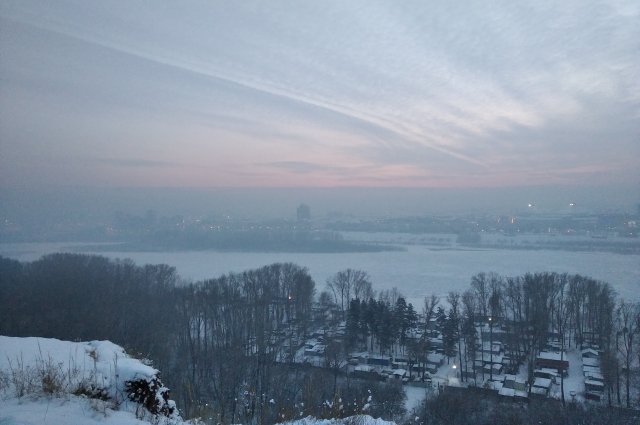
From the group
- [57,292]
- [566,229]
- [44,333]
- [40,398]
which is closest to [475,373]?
[40,398]

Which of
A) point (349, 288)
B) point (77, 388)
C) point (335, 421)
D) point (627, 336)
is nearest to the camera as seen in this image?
point (77, 388)

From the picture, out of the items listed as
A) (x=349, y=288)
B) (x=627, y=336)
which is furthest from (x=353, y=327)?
(x=627, y=336)

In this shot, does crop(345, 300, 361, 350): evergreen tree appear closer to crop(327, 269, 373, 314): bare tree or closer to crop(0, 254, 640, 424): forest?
crop(0, 254, 640, 424): forest

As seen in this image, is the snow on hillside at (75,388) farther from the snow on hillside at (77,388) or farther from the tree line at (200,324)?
the tree line at (200,324)

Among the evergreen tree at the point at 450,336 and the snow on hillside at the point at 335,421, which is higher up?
the snow on hillside at the point at 335,421

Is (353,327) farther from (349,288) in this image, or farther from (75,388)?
(75,388)

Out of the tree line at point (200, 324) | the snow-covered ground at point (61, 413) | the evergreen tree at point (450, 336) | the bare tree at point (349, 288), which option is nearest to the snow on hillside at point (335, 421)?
the snow-covered ground at point (61, 413)

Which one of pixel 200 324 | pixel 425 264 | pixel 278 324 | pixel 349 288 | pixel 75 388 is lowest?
pixel 278 324
